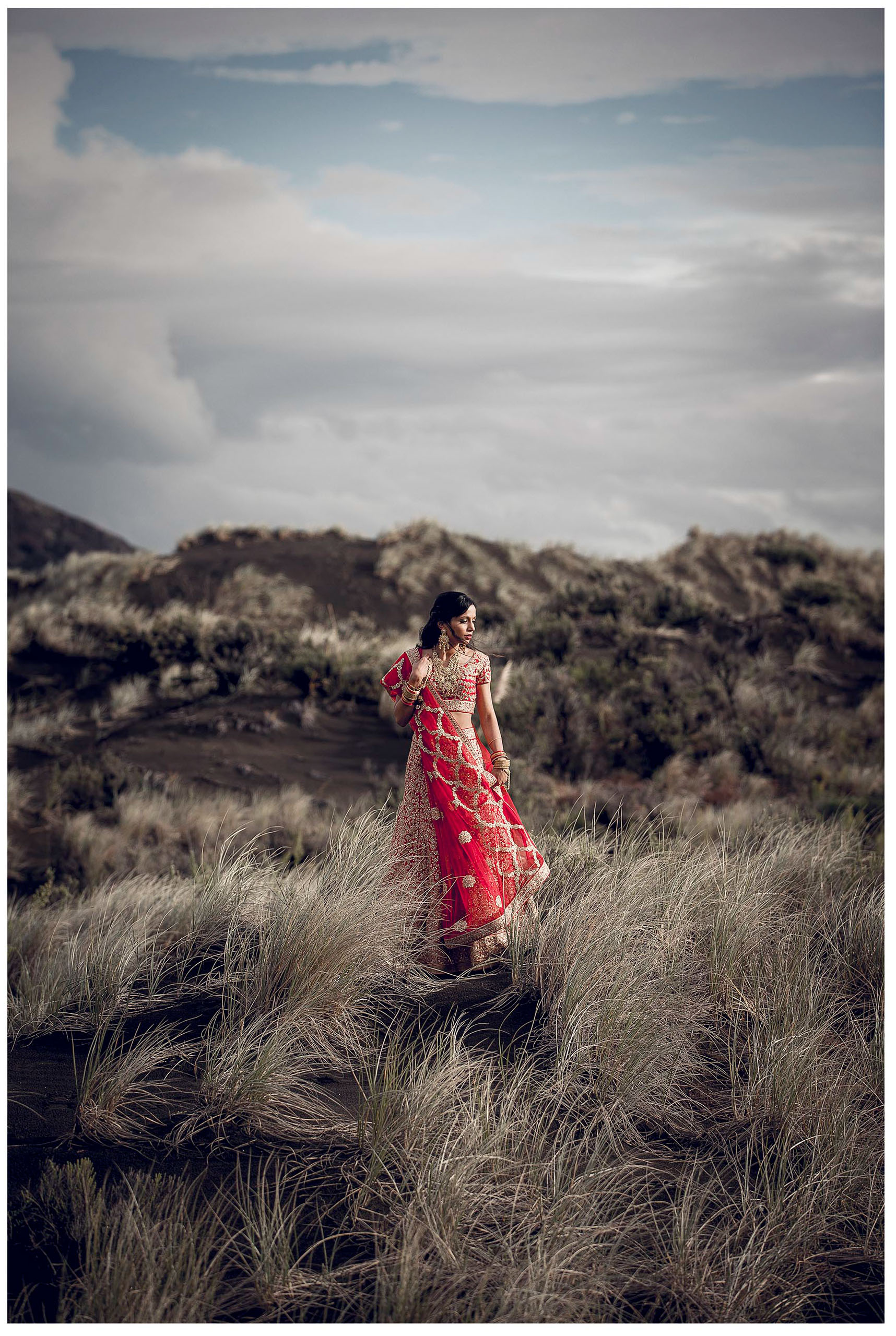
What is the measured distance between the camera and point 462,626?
4934 millimetres

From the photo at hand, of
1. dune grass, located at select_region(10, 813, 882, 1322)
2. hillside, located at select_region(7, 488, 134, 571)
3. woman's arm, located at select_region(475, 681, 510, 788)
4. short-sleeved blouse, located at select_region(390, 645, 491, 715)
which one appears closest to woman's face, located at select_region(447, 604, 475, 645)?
short-sleeved blouse, located at select_region(390, 645, 491, 715)

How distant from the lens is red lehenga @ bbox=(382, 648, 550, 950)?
4.66m

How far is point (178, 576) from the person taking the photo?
25844 millimetres

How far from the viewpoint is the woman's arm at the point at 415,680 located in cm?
489

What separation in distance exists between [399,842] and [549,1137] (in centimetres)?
184

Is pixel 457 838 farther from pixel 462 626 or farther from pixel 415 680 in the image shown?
pixel 462 626

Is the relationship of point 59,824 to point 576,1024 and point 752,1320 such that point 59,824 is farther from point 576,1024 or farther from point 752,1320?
point 752,1320

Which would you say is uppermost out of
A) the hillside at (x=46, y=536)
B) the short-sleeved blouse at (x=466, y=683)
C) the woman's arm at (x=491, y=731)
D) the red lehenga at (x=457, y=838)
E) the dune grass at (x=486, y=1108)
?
the hillside at (x=46, y=536)

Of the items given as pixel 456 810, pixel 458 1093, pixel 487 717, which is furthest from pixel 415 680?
pixel 458 1093

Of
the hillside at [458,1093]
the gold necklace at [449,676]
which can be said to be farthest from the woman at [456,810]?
the hillside at [458,1093]

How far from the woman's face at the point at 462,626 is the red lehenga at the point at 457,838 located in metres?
0.23

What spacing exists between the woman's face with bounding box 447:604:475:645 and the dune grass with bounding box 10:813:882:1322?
1.31 metres

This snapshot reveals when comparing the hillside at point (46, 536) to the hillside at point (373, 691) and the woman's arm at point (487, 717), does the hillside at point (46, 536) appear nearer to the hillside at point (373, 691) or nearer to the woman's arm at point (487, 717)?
the hillside at point (373, 691)

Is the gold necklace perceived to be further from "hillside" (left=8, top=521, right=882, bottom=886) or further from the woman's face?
"hillside" (left=8, top=521, right=882, bottom=886)
